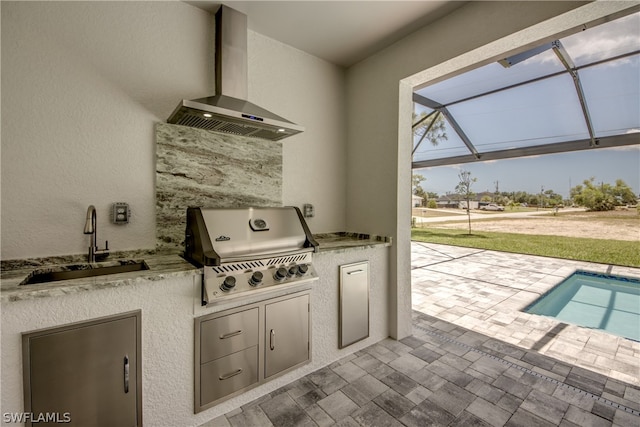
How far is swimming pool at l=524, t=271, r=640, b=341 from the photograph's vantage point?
3.70 m

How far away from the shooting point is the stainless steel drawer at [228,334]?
167cm

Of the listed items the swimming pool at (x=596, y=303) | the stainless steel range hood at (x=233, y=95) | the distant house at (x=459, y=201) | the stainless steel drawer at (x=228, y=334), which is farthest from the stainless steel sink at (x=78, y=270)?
the distant house at (x=459, y=201)

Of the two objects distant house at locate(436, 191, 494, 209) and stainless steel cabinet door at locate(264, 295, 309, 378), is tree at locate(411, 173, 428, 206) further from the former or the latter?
stainless steel cabinet door at locate(264, 295, 309, 378)

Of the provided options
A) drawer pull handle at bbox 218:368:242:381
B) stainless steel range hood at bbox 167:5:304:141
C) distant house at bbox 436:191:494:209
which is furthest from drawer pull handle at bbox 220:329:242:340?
distant house at bbox 436:191:494:209

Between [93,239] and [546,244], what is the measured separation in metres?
9.15

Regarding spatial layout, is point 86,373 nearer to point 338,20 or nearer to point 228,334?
point 228,334

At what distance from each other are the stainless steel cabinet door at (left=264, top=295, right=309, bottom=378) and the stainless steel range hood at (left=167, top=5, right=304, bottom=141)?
1.42m

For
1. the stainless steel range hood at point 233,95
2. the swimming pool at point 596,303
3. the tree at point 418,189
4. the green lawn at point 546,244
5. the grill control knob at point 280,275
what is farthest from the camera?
the tree at point 418,189

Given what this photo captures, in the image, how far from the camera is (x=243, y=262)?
180 centimetres

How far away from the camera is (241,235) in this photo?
1910 mm

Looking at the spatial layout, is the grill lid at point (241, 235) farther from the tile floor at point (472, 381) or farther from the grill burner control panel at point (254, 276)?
the tile floor at point (472, 381)

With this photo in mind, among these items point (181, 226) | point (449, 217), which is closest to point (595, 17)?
point (181, 226)

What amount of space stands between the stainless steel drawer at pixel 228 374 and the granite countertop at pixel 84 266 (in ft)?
2.06

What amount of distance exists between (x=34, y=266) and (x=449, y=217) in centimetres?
968
